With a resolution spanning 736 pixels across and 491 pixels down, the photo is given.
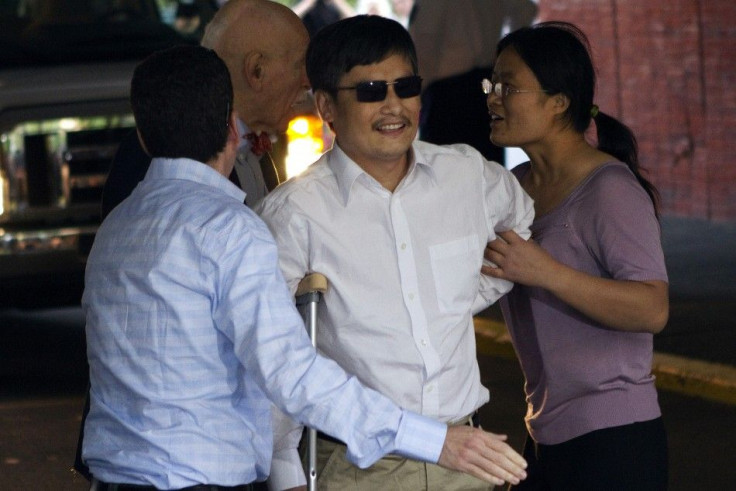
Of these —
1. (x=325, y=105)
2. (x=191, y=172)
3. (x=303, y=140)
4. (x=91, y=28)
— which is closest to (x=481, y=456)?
(x=191, y=172)

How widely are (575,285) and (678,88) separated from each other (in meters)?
11.2

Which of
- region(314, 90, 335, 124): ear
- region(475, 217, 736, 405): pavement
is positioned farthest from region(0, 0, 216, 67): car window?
region(314, 90, 335, 124): ear

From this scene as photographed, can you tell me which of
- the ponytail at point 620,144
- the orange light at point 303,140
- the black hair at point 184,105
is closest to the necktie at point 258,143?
the ponytail at point 620,144

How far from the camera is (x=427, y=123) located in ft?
39.0

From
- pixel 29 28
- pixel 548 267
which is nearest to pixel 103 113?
pixel 29 28

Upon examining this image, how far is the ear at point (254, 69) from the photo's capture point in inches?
189

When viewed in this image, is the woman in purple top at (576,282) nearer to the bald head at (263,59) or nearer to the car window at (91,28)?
the bald head at (263,59)

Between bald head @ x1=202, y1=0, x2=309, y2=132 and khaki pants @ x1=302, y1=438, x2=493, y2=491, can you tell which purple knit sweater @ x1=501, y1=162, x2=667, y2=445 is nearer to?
khaki pants @ x1=302, y1=438, x2=493, y2=491

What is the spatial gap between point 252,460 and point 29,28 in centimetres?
754

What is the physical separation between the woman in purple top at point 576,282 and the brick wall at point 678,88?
10164 millimetres

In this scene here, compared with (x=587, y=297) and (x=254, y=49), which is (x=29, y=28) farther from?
(x=587, y=297)

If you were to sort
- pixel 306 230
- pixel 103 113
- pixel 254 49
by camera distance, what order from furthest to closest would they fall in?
pixel 103 113
pixel 254 49
pixel 306 230

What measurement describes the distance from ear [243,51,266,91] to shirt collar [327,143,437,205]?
0.64m

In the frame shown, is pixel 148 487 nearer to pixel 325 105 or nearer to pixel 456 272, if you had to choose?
pixel 456 272
